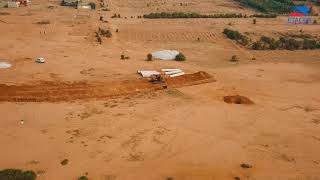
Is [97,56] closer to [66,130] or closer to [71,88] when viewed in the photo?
[71,88]

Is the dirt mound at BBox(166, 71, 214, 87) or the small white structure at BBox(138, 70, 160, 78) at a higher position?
the small white structure at BBox(138, 70, 160, 78)

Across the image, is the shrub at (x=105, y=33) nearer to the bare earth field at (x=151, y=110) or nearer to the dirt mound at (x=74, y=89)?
the bare earth field at (x=151, y=110)

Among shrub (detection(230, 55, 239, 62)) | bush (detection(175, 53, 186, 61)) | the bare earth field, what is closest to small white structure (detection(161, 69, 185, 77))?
the bare earth field

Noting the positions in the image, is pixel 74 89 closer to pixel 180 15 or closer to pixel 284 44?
pixel 284 44

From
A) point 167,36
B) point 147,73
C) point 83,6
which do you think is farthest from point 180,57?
point 83,6

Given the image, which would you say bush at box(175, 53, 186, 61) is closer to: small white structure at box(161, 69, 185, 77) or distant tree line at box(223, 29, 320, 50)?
small white structure at box(161, 69, 185, 77)

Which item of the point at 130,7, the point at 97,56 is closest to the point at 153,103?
the point at 97,56
